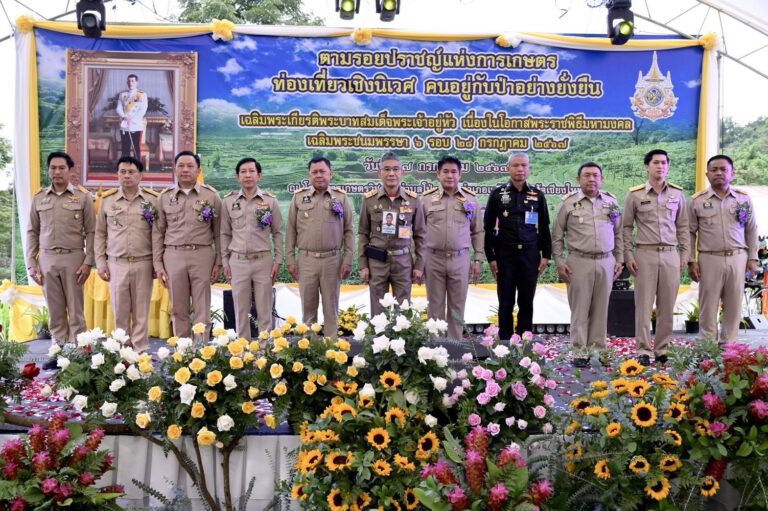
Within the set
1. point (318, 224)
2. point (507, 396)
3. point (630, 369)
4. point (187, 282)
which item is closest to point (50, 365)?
point (187, 282)

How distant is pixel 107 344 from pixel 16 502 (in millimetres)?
615

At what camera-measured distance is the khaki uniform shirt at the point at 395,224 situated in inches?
185

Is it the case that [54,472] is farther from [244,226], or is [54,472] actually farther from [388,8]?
[388,8]

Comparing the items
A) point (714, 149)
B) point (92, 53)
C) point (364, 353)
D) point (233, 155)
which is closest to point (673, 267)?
point (714, 149)

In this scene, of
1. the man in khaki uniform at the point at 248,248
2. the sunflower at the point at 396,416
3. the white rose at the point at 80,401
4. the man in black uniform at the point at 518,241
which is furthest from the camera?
the man in black uniform at the point at 518,241

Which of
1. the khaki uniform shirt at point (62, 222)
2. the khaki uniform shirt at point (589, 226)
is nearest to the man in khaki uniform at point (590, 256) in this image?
the khaki uniform shirt at point (589, 226)

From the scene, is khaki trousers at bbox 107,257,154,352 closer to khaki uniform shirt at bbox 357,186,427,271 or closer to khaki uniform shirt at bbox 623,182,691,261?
khaki uniform shirt at bbox 357,186,427,271

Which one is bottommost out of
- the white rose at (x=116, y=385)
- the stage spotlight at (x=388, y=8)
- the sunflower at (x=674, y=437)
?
the sunflower at (x=674, y=437)

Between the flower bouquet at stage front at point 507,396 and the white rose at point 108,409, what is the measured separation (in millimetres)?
1119

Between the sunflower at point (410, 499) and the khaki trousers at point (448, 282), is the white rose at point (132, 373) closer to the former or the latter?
the sunflower at point (410, 499)

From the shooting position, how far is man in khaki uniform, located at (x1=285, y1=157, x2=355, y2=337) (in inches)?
181

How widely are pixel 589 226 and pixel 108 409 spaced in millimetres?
3400

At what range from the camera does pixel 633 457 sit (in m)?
1.81

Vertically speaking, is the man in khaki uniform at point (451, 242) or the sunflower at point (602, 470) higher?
the man in khaki uniform at point (451, 242)
